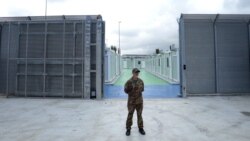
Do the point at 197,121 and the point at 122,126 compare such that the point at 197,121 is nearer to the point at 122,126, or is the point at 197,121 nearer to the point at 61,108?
the point at 122,126

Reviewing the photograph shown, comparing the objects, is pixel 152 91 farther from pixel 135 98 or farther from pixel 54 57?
pixel 135 98

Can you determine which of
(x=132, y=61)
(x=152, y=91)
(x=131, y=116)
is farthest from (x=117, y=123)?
(x=132, y=61)

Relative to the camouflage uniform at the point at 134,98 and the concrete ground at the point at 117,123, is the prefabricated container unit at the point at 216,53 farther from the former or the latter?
the camouflage uniform at the point at 134,98

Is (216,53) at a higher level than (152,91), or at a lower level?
higher

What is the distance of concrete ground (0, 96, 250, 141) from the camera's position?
4.20 m

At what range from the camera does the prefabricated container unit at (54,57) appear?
905 cm

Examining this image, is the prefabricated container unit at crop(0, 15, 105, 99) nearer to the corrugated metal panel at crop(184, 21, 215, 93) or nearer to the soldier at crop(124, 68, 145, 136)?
the corrugated metal panel at crop(184, 21, 215, 93)

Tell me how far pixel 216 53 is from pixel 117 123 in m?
6.92

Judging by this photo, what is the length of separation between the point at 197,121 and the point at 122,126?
2.03 metres

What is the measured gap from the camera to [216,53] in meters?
9.88

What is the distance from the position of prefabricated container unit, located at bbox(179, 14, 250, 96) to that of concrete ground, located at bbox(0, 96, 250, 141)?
256 cm

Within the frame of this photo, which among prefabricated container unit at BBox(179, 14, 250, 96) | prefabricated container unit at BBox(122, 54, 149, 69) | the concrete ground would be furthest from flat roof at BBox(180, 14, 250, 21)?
prefabricated container unit at BBox(122, 54, 149, 69)

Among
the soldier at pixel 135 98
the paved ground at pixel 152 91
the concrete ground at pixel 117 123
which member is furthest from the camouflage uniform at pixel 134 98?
the paved ground at pixel 152 91

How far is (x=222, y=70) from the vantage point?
9.86 meters
